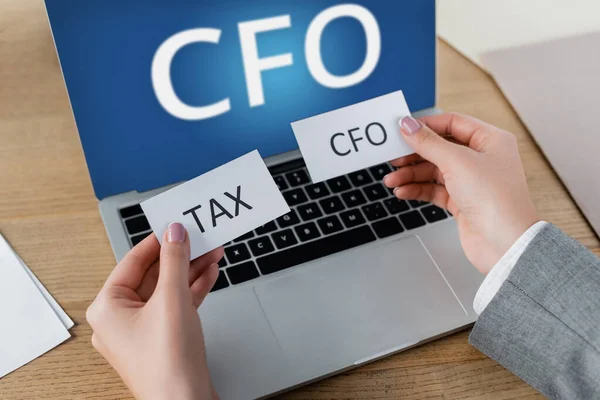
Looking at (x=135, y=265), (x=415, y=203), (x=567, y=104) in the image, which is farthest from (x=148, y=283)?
(x=567, y=104)

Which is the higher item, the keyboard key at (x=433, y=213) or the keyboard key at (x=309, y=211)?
the keyboard key at (x=309, y=211)

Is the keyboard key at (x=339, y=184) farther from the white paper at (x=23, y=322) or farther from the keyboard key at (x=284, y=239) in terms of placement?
the white paper at (x=23, y=322)

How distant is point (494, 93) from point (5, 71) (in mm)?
784

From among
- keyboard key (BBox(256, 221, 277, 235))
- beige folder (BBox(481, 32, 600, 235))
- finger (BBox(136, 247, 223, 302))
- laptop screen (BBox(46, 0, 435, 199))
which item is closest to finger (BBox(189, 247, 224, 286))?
finger (BBox(136, 247, 223, 302))

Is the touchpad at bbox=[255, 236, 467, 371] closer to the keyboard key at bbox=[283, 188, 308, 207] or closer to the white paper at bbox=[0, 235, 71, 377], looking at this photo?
the keyboard key at bbox=[283, 188, 308, 207]

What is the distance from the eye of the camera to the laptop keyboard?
0.72 metres

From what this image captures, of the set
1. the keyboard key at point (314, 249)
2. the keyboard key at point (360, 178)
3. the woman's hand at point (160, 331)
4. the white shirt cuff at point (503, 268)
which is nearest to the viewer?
the woman's hand at point (160, 331)

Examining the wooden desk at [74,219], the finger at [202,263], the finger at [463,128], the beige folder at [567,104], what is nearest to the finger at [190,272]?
the finger at [202,263]

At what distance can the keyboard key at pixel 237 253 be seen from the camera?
0.71m

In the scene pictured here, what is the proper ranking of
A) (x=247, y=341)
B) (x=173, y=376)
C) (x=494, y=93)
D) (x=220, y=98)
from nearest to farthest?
(x=173, y=376) < (x=247, y=341) < (x=220, y=98) < (x=494, y=93)

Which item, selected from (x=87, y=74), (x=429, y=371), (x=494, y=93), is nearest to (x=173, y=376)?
(x=429, y=371)

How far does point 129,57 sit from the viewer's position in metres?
0.74

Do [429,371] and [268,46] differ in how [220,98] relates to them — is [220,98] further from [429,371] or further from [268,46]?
[429,371]

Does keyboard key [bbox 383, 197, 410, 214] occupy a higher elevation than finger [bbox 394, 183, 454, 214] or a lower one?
lower
